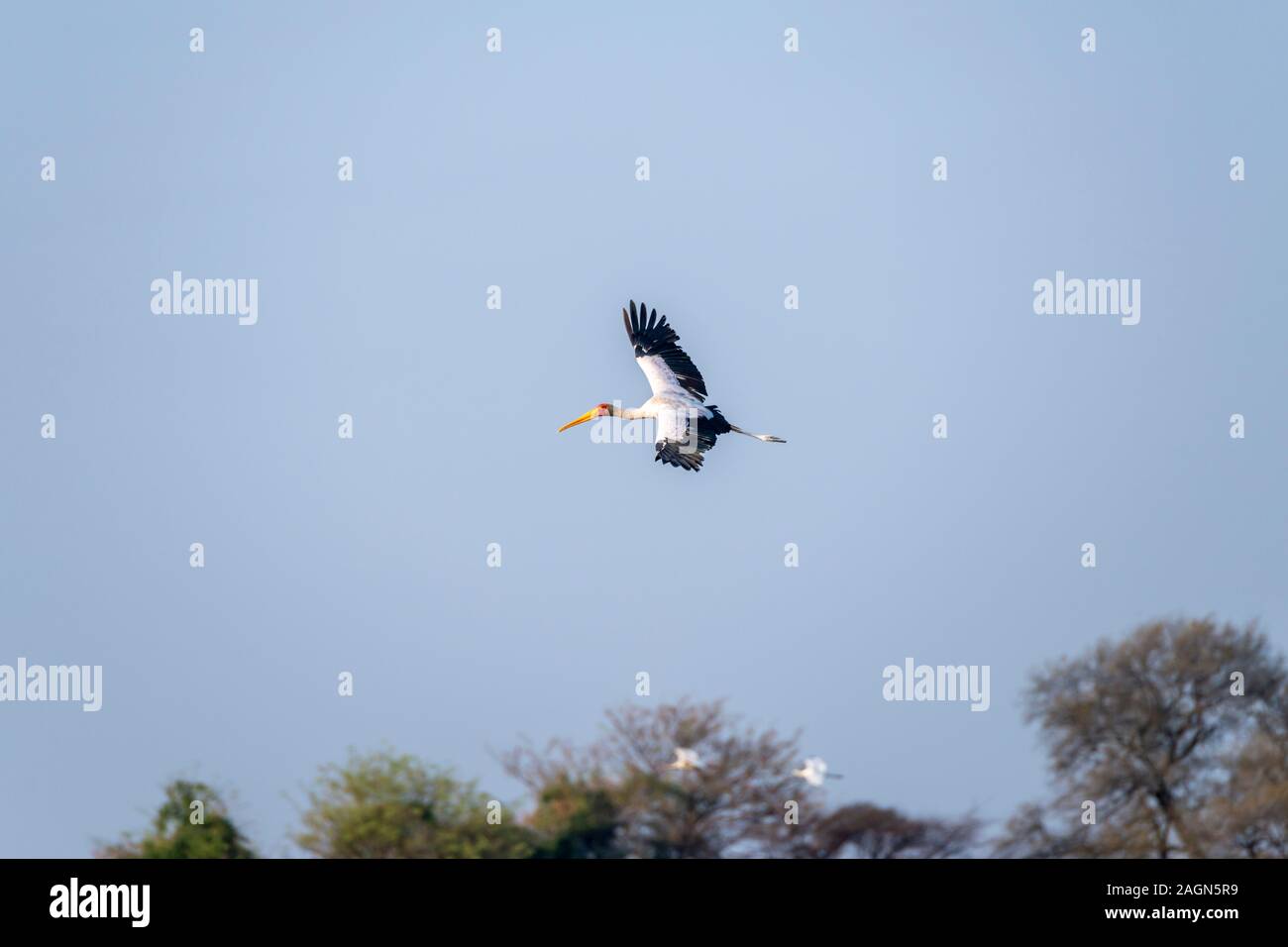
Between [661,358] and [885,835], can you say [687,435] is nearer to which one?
[661,358]

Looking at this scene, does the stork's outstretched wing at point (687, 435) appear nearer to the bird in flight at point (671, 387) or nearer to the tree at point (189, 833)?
the bird in flight at point (671, 387)

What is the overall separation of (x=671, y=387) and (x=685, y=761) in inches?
314

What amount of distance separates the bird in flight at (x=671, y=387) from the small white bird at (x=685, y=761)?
690cm

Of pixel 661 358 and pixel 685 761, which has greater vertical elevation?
pixel 661 358

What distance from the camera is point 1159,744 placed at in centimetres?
4881

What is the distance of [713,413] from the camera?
128 ft

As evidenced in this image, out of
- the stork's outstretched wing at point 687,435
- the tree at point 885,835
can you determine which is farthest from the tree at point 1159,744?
the stork's outstretched wing at point 687,435

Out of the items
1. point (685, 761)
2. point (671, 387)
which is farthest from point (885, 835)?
point (671, 387)

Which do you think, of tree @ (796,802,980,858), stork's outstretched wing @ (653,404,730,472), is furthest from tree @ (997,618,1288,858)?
stork's outstretched wing @ (653,404,730,472)

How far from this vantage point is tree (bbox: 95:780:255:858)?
42969 millimetres

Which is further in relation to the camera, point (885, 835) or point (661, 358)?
point (885, 835)

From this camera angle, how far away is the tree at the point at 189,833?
42969 millimetres
